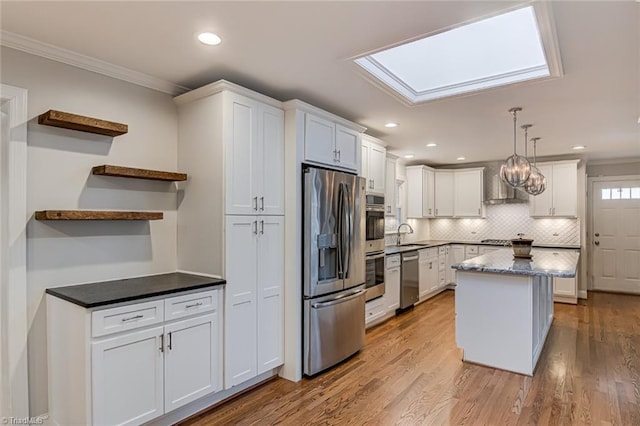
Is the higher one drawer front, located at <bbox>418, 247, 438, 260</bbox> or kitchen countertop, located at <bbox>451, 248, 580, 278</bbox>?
kitchen countertop, located at <bbox>451, 248, 580, 278</bbox>

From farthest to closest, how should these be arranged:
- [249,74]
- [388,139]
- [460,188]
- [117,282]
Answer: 1. [460,188]
2. [388,139]
3. [249,74]
4. [117,282]

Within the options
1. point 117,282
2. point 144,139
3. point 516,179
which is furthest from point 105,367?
point 516,179

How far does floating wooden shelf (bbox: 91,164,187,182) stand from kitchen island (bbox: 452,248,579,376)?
2638 mm

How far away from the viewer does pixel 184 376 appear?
2439 mm

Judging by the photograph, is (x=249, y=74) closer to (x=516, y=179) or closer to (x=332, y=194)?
(x=332, y=194)

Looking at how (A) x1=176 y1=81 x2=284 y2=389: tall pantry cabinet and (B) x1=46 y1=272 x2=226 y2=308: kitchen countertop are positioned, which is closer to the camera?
(B) x1=46 y1=272 x2=226 y2=308: kitchen countertop

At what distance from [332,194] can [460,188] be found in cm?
455

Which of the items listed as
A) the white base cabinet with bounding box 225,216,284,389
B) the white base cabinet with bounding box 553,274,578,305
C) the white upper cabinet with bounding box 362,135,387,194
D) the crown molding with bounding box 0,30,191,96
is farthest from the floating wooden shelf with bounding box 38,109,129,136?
the white base cabinet with bounding box 553,274,578,305

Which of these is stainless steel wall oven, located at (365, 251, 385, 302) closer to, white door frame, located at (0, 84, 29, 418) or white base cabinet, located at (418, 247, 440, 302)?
white base cabinet, located at (418, 247, 440, 302)

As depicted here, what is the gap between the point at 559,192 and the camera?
19.9 feet

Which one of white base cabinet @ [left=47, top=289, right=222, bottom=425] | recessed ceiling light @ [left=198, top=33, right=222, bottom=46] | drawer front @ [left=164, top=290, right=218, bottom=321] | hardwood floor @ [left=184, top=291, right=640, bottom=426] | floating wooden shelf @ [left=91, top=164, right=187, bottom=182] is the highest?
recessed ceiling light @ [left=198, top=33, right=222, bottom=46]

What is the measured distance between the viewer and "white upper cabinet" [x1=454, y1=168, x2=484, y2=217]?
6.86m

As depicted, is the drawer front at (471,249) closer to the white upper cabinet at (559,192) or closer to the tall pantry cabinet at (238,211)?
the white upper cabinet at (559,192)

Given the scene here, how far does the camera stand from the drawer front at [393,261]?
4893 millimetres
